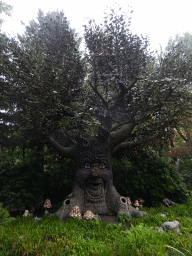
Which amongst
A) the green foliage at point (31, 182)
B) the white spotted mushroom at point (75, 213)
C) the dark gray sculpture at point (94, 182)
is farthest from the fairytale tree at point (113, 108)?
the green foliage at point (31, 182)

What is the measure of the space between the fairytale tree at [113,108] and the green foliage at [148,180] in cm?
166

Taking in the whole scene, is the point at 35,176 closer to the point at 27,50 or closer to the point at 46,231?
the point at 46,231

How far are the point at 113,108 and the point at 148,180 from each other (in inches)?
180

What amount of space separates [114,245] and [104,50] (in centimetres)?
842

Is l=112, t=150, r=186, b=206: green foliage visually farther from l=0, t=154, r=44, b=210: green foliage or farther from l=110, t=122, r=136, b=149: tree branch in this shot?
l=0, t=154, r=44, b=210: green foliage

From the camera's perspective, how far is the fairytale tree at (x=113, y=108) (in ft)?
22.6

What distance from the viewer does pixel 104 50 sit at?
8453 mm

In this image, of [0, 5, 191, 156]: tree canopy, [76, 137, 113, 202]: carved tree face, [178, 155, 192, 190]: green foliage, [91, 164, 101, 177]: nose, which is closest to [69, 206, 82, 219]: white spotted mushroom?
[76, 137, 113, 202]: carved tree face

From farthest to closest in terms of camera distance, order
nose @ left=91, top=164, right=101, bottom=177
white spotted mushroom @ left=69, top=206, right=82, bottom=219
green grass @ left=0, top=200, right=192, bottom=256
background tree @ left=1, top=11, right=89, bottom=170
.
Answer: nose @ left=91, top=164, right=101, bottom=177 < background tree @ left=1, top=11, right=89, bottom=170 < white spotted mushroom @ left=69, top=206, right=82, bottom=219 < green grass @ left=0, top=200, right=192, bottom=256

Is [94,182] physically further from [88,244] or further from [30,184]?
[88,244]

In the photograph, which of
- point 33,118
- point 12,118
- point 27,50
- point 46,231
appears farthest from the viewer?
point 12,118

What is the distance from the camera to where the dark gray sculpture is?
6.36 meters

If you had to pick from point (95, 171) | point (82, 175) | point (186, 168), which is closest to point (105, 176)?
point (95, 171)

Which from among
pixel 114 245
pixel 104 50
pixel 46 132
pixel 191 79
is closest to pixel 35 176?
pixel 46 132
